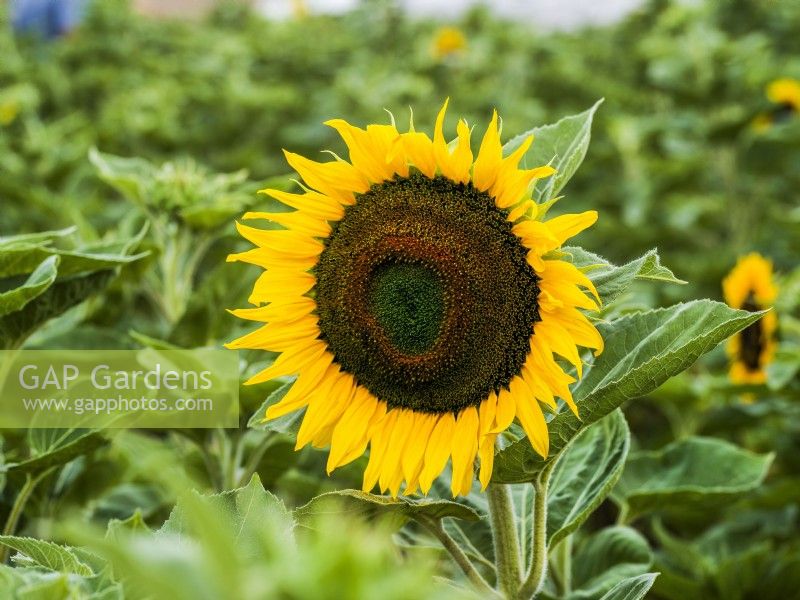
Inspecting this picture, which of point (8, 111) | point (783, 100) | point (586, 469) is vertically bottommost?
point (586, 469)

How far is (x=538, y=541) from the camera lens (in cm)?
80

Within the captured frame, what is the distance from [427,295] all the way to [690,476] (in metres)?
0.56

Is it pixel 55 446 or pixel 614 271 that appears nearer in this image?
pixel 614 271

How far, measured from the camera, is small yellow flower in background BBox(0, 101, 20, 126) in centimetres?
278

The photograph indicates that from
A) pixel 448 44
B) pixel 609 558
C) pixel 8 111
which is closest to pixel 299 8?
pixel 448 44

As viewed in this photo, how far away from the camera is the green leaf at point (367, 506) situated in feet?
2.45

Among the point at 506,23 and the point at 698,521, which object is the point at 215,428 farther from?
the point at 506,23

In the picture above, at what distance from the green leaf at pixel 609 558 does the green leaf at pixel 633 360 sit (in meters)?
0.28

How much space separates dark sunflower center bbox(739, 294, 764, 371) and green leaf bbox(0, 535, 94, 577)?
1309 millimetres

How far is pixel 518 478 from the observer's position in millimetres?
769

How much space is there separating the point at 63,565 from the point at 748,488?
0.79m

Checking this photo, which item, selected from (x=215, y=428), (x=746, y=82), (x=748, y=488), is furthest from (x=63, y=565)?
(x=746, y=82)

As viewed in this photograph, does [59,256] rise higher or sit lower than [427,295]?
higher

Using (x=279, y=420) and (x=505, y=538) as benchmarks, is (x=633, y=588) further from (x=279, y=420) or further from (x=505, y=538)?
(x=279, y=420)
